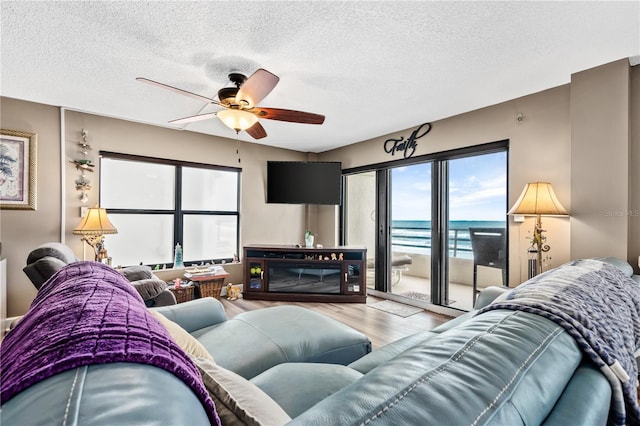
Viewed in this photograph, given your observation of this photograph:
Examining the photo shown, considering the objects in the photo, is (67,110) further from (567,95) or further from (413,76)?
(567,95)

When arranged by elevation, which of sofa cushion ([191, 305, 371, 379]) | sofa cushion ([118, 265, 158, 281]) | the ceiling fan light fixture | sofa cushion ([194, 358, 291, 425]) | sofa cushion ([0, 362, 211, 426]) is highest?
the ceiling fan light fixture

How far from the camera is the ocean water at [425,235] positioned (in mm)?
3588

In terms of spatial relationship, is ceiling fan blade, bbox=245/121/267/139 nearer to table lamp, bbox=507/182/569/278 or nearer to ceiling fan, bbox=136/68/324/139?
ceiling fan, bbox=136/68/324/139

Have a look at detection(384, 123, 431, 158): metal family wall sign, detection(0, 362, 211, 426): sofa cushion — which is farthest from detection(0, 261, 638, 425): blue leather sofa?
detection(384, 123, 431, 158): metal family wall sign

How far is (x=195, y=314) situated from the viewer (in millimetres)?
1955

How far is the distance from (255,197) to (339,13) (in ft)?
11.7

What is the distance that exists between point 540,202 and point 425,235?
5.39 feet

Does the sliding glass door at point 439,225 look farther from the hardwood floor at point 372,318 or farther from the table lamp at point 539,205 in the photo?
the table lamp at point 539,205

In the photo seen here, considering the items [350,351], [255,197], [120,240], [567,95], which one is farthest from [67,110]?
[567,95]

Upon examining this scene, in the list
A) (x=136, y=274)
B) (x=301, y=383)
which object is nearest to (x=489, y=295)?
(x=301, y=383)

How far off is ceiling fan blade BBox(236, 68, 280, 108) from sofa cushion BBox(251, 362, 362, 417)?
1662mm

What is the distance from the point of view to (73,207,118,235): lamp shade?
3.14 meters

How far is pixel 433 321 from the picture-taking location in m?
3.43

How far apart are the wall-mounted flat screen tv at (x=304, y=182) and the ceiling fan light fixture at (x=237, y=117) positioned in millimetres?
2410
